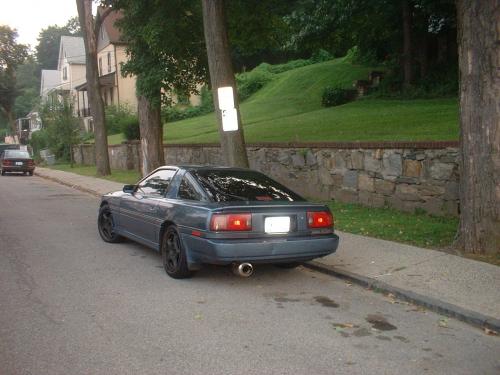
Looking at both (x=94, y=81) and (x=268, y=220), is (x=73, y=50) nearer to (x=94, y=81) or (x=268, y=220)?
(x=94, y=81)

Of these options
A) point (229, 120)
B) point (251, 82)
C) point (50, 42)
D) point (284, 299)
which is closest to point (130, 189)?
point (229, 120)

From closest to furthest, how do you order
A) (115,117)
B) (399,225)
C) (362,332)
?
(362,332), (399,225), (115,117)

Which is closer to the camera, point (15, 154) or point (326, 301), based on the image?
point (326, 301)

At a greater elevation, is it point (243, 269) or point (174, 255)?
point (174, 255)

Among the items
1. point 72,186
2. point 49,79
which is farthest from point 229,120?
point 49,79

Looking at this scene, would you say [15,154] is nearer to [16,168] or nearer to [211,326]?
[16,168]

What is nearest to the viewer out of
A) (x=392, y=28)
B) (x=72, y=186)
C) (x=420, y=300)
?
(x=420, y=300)

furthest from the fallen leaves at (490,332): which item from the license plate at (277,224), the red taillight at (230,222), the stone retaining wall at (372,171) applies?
the stone retaining wall at (372,171)

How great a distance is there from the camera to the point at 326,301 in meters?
6.02

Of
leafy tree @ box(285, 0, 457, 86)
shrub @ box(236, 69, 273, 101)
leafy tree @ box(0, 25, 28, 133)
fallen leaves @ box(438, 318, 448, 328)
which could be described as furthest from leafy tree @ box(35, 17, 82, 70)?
fallen leaves @ box(438, 318, 448, 328)

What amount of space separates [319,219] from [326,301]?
1.03 meters

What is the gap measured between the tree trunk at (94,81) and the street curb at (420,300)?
760 inches

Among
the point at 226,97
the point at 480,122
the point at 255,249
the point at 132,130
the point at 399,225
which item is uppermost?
the point at 132,130

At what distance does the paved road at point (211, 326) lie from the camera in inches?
168
